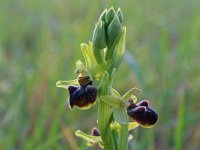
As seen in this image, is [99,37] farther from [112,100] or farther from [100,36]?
[112,100]

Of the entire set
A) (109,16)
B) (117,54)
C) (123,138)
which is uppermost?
(109,16)

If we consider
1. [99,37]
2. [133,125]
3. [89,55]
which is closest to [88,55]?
[89,55]

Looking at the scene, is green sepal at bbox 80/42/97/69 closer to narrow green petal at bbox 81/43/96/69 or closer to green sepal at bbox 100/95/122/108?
narrow green petal at bbox 81/43/96/69

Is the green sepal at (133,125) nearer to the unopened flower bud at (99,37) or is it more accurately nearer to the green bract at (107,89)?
the green bract at (107,89)

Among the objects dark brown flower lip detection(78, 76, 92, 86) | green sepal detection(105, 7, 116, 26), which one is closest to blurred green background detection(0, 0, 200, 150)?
green sepal detection(105, 7, 116, 26)

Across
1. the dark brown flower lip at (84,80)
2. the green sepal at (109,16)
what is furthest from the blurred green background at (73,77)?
the dark brown flower lip at (84,80)
